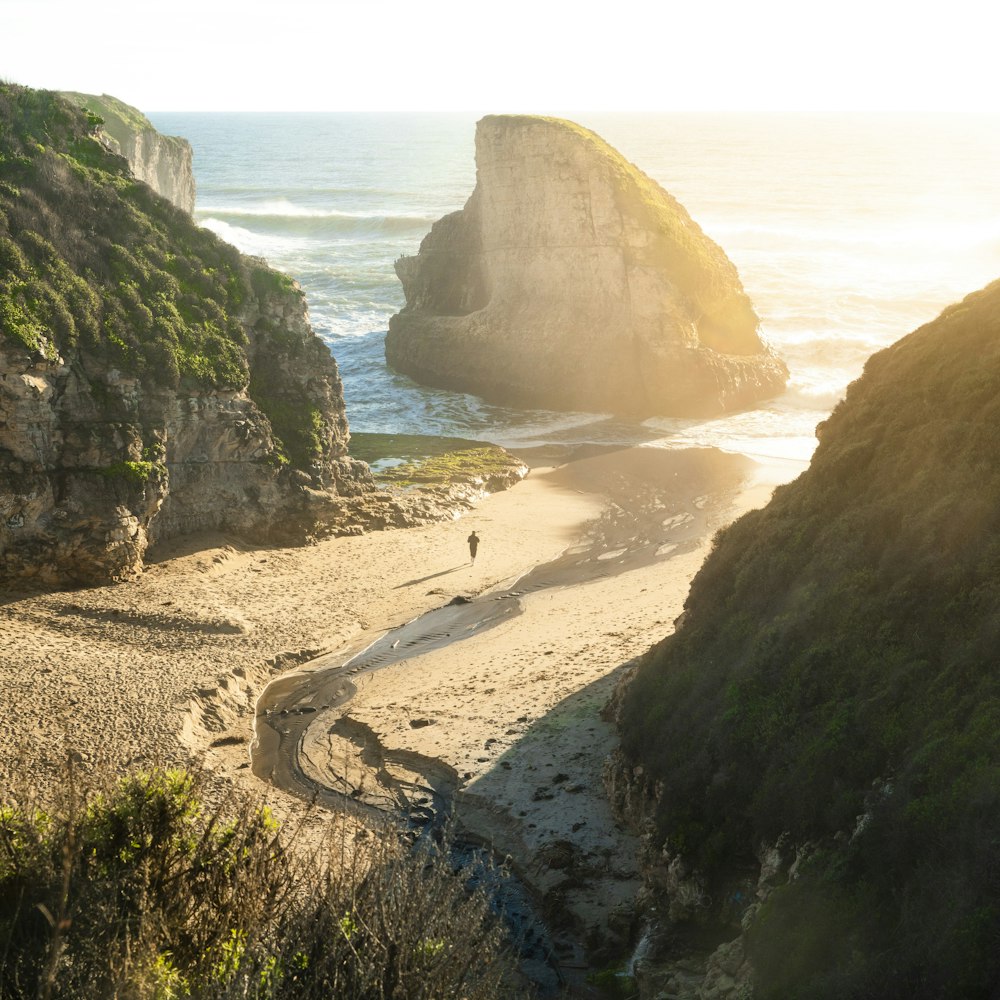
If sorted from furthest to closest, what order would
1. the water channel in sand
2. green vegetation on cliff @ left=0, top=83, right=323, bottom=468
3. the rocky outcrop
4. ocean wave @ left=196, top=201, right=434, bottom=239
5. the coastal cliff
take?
ocean wave @ left=196, top=201, right=434, bottom=239 → the rocky outcrop → green vegetation on cliff @ left=0, top=83, right=323, bottom=468 → the coastal cliff → the water channel in sand

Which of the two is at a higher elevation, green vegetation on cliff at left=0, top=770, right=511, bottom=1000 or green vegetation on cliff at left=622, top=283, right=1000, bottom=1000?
green vegetation on cliff at left=622, top=283, right=1000, bottom=1000

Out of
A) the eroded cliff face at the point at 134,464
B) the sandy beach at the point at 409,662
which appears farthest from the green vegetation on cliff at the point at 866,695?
the eroded cliff face at the point at 134,464

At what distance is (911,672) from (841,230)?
87.5 meters

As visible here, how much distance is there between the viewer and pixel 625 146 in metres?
170

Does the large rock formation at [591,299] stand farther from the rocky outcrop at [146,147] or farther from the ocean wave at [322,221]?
the ocean wave at [322,221]

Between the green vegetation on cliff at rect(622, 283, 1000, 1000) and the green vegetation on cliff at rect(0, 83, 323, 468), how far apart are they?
50.1ft

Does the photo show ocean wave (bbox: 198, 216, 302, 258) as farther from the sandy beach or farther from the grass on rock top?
the sandy beach

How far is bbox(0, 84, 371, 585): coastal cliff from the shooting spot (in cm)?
2528

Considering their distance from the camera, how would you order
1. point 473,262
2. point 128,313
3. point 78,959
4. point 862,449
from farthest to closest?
point 473,262 → point 128,313 → point 862,449 → point 78,959

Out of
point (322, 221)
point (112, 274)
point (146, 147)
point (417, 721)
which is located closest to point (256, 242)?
point (322, 221)

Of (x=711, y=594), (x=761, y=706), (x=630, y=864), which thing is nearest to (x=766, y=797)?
(x=761, y=706)

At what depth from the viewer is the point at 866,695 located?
13633mm

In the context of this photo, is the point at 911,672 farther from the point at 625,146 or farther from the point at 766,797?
the point at 625,146

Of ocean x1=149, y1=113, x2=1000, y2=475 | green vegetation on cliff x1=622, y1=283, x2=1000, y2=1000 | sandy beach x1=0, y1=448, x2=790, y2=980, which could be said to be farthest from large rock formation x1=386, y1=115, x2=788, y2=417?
green vegetation on cliff x1=622, y1=283, x2=1000, y2=1000
